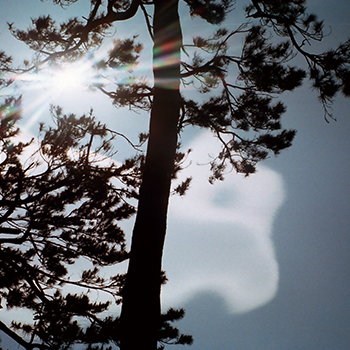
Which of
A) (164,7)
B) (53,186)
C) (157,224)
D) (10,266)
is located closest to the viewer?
(157,224)

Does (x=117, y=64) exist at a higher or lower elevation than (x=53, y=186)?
higher

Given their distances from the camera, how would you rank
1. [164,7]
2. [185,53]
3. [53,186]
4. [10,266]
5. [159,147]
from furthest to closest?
[185,53], [10,266], [53,186], [164,7], [159,147]

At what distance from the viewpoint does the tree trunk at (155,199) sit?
1.93 meters

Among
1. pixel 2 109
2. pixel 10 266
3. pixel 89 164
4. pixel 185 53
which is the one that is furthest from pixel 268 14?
pixel 10 266

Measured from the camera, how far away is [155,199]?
230 cm

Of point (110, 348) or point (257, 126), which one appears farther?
point (257, 126)

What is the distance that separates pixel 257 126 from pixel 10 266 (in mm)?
3963

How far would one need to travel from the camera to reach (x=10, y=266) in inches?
147

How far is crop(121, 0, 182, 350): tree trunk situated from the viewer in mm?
1930

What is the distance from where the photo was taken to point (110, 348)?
372 centimetres

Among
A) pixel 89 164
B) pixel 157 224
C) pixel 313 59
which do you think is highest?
pixel 313 59

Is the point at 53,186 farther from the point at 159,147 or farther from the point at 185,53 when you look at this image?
the point at 185,53

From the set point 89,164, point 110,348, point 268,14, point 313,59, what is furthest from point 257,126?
point 110,348

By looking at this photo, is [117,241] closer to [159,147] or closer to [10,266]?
[10,266]
